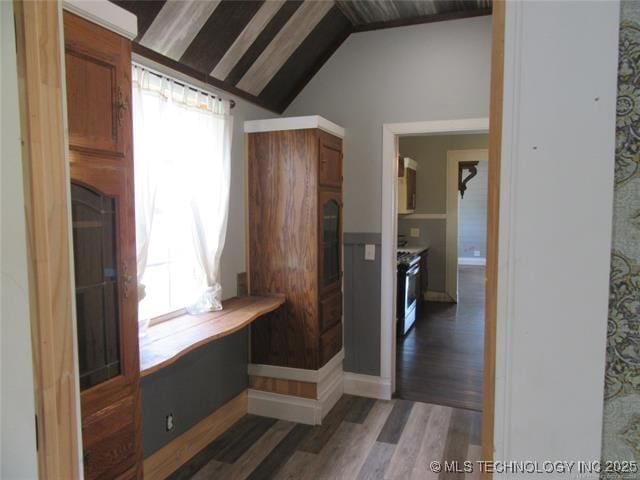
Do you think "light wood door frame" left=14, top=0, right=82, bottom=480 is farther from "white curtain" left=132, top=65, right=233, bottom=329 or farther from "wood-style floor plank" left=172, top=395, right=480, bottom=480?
"wood-style floor plank" left=172, top=395, right=480, bottom=480

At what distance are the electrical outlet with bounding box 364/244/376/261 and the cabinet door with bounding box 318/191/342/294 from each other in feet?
0.69

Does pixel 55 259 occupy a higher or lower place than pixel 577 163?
lower

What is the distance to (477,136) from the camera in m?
6.50

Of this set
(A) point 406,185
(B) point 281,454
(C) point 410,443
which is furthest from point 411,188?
(B) point 281,454

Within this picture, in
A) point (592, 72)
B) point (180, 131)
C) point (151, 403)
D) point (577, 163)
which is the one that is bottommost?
point (151, 403)

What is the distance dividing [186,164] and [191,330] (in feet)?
3.14

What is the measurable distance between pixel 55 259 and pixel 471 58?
3152 millimetres

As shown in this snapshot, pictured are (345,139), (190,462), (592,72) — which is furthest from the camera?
(345,139)

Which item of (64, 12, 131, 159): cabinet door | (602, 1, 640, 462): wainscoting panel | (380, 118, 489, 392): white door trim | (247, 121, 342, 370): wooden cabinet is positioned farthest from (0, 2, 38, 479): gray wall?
(380, 118, 489, 392): white door trim

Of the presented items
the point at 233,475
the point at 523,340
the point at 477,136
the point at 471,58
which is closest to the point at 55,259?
the point at 523,340

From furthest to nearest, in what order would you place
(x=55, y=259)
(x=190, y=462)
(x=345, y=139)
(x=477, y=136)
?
(x=477, y=136) < (x=345, y=139) < (x=190, y=462) < (x=55, y=259)

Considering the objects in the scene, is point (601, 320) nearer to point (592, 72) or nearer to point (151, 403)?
point (592, 72)

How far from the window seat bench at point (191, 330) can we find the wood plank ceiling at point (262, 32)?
4.72 ft

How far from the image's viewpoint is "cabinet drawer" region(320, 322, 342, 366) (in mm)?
3234
